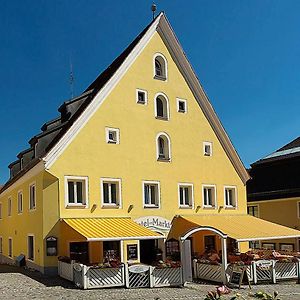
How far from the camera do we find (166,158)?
32156 millimetres

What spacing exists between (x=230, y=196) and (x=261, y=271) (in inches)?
362

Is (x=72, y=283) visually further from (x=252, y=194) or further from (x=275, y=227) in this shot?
(x=252, y=194)

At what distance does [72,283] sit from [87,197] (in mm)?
5352

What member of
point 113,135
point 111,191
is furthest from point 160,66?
point 111,191

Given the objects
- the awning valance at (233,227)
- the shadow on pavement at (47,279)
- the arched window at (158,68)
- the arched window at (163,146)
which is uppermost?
the arched window at (158,68)

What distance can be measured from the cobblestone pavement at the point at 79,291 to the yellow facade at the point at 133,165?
1974 mm

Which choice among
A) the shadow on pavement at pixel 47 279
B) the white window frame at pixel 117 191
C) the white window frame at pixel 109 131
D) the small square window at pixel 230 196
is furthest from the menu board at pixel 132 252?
the small square window at pixel 230 196

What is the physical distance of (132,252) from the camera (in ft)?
95.8

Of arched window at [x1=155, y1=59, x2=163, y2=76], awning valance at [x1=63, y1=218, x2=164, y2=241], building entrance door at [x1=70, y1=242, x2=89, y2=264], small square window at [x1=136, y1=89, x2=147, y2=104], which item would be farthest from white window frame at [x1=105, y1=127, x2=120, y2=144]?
building entrance door at [x1=70, y1=242, x2=89, y2=264]

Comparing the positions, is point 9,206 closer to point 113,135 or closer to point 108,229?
point 113,135

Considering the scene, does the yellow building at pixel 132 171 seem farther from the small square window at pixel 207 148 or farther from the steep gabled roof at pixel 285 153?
the steep gabled roof at pixel 285 153

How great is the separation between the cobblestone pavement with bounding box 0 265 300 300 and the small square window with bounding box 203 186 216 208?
8.44 meters

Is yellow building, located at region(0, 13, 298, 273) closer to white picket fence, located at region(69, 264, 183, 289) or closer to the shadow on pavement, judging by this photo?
the shadow on pavement

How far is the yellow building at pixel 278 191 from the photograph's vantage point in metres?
42.7
